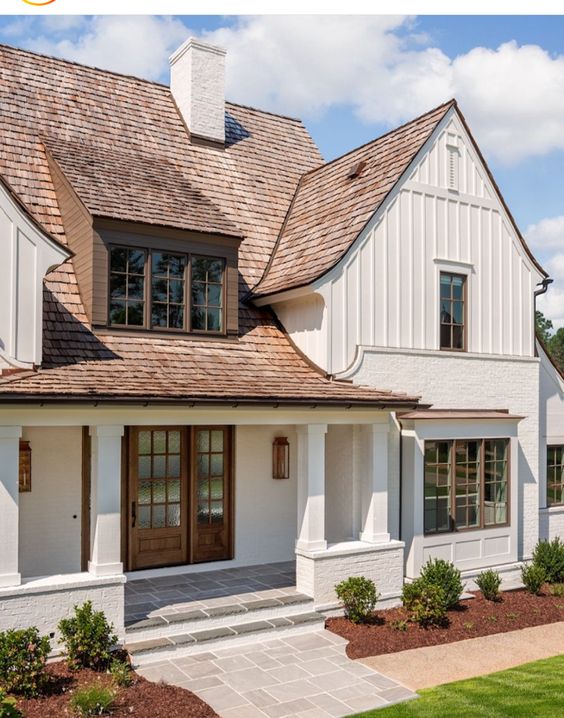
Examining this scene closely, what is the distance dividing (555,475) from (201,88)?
39.0ft

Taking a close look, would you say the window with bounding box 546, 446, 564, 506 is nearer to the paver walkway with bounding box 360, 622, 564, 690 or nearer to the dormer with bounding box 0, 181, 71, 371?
the paver walkway with bounding box 360, 622, 564, 690

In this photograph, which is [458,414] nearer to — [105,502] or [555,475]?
[555,475]

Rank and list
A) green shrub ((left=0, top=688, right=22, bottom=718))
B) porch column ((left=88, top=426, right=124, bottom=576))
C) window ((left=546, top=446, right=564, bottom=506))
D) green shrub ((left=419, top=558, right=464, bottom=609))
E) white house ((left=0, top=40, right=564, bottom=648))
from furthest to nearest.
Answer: window ((left=546, top=446, right=564, bottom=506)), green shrub ((left=419, top=558, right=464, bottom=609)), white house ((left=0, top=40, right=564, bottom=648)), porch column ((left=88, top=426, right=124, bottom=576)), green shrub ((left=0, top=688, right=22, bottom=718))

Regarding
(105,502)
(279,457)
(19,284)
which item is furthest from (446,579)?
(19,284)

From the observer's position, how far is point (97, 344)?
10992 mm

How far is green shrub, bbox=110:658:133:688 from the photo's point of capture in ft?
27.4

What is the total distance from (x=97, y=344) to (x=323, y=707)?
19.8 feet

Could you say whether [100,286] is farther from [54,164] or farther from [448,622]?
[448,622]

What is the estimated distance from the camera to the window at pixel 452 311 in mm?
13945

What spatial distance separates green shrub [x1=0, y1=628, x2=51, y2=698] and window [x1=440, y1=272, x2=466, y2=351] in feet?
29.4

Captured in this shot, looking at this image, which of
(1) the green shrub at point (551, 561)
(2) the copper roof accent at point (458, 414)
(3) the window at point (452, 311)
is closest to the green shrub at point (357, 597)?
(2) the copper roof accent at point (458, 414)

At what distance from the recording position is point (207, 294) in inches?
495

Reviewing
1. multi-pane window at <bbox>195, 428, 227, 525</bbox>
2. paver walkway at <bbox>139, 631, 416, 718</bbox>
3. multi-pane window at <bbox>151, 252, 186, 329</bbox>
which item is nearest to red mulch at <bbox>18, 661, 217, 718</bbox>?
paver walkway at <bbox>139, 631, 416, 718</bbox>

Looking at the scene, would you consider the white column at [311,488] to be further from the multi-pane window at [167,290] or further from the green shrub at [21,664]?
the green shrub at [21,664]
